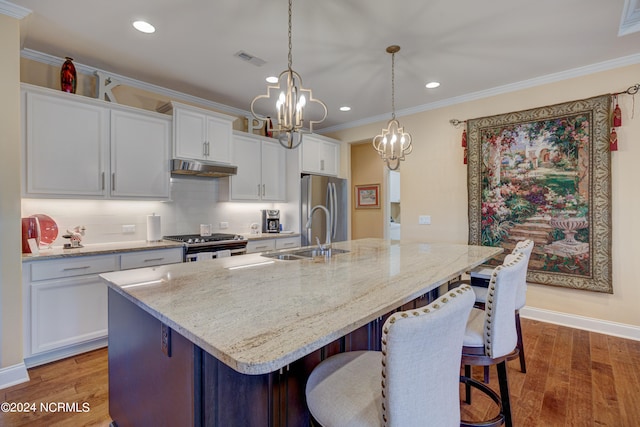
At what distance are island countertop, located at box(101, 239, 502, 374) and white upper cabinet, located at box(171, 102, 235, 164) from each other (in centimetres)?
192

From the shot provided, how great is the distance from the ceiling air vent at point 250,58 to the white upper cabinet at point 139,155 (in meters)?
1.12

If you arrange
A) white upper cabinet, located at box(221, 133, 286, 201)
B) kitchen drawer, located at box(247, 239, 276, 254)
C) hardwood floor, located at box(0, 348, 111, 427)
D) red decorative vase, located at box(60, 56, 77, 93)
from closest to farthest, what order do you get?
hardwood floor, located at box(0, 348, 111, 427)
red decorative vase, located at box(60, 56, 77, 93)
kitchen drawer, located at box(247, 239, 276, 254)
white upper cabinet, located at box(221, 133, 286, 201)

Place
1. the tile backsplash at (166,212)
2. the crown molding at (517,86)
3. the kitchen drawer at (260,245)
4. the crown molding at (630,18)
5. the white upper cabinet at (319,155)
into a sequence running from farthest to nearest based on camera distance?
the white upper cabinet at (319,155)
the kitchen drawer at (260,245)
the crown molding at (517,86)
the tile backsplash at (166,212)
the crown molding at (630,18)

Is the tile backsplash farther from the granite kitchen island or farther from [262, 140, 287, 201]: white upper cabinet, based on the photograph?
the granite kitchen island

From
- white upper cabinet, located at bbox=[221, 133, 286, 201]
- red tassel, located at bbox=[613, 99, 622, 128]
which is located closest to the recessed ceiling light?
white upper cabinet, located at bbox=[221, 133, 286, 201]

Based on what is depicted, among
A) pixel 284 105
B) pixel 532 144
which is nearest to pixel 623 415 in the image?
pixel 532 144

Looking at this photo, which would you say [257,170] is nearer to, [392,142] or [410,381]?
[392,142]

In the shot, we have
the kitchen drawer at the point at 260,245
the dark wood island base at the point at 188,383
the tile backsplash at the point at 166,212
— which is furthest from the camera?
the kitchen drawer at the point at 260,245

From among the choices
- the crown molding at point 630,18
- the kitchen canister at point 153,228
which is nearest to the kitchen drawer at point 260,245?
the kitchen canister at point 153,228

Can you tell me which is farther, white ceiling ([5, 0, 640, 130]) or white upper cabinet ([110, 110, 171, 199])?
white upper cabinet ([110, 110, 171, 199])

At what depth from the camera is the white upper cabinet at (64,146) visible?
251 centimetres

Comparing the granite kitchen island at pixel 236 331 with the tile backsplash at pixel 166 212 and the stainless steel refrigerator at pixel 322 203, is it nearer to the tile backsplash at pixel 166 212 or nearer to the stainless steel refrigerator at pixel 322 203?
the tile backsplash at pixel 166 212

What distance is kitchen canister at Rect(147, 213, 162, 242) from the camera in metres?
3.29

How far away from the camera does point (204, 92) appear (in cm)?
374
